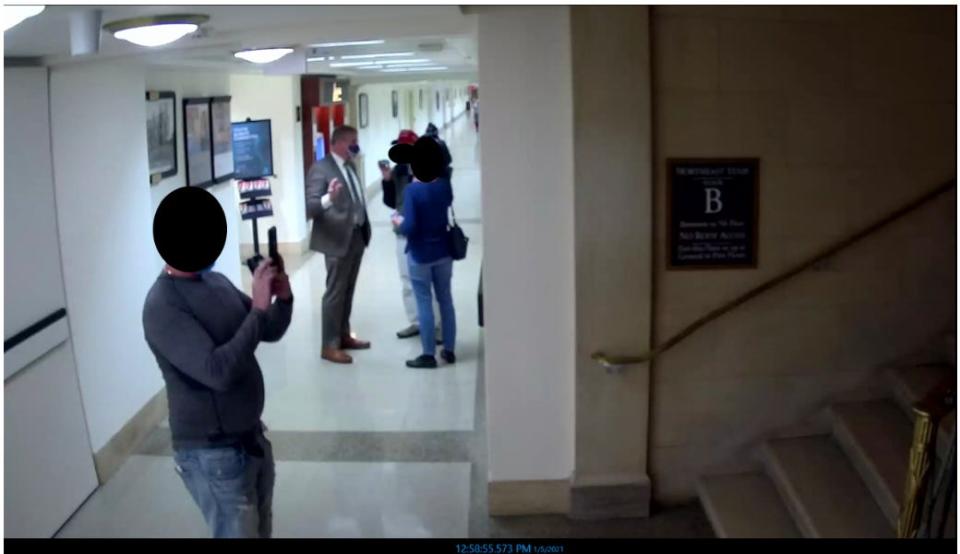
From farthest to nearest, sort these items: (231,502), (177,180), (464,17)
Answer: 1. (464,17)
2. (177,180)
3. (231,502)

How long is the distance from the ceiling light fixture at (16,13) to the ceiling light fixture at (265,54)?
0.79 meters

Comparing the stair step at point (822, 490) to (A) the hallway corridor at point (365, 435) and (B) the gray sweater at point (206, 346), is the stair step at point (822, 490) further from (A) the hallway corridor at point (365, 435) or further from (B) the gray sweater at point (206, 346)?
(B) the gray sweater at point (206, 346)

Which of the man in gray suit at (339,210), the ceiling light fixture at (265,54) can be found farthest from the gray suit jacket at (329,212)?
the ceiling light fixture at (265,54)

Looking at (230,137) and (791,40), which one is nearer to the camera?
(791,40)

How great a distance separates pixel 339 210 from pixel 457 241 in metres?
1.19

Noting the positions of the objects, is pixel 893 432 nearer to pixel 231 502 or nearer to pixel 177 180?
pixel 231 502

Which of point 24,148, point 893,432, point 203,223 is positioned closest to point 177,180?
point 24,148

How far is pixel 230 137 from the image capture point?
2.44 meters

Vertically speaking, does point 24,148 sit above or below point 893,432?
above

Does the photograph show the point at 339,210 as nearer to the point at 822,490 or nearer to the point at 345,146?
the point at 345,146

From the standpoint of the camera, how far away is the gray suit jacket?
1.90 m

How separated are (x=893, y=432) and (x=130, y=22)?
1.78 metres

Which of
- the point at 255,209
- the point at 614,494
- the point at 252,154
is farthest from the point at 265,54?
the point at 614,494

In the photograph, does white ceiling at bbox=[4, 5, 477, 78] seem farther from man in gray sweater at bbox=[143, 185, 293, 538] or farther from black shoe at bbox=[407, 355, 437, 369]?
black shoe at bbox=[407, 355, 437, 369]
